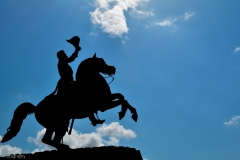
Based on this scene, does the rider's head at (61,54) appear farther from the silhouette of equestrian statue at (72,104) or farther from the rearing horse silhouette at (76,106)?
the rearing horse silhouette at (76,106)

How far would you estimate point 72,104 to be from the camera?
7.95m

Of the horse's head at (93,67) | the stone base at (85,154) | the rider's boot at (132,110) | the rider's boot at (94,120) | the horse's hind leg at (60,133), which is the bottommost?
the stone base at (85,154)

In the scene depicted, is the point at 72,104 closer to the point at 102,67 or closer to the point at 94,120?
the point at 94,120

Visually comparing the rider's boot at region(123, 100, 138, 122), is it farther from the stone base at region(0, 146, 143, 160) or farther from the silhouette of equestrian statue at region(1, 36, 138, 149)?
the stone base at region(0, 146, 143, 160)

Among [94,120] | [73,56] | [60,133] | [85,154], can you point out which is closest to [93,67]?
[73,56]

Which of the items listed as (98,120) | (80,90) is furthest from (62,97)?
(98,120)

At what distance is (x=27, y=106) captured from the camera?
25.7 ft

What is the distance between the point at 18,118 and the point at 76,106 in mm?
1517

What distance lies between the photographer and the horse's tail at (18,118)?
25.1 feet

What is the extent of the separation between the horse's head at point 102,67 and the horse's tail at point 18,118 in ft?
6.64

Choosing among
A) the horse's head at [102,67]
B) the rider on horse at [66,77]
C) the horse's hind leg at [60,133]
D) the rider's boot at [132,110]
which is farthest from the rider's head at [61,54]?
the rider's boot at [132,110]

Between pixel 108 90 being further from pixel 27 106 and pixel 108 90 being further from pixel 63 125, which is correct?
pixel 27 106

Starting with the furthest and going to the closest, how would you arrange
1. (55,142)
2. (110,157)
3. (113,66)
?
(113,66) < (55,142) < (110,157)

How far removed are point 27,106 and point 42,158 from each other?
1.82 meters
